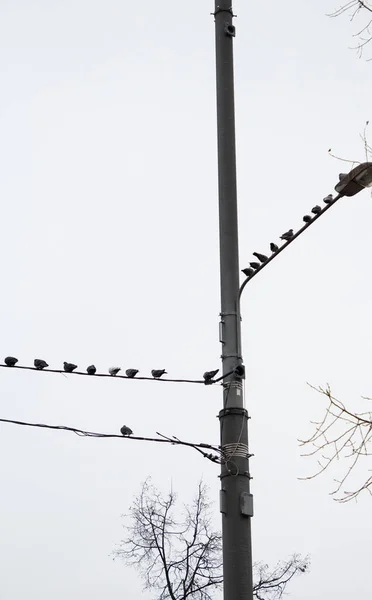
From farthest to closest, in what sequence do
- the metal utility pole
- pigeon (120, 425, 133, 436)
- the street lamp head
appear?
pigeon (120, 425, 133, 436) < the street lamp head < the metal utility pole

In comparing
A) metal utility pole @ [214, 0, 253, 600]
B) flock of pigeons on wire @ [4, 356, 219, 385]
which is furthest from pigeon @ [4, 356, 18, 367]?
metal utility pole @ [214, 0, 253, 600]

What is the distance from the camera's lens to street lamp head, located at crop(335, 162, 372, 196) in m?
6.96

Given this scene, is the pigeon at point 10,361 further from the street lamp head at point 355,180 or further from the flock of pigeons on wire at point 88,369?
the street lamp head at point 355,180

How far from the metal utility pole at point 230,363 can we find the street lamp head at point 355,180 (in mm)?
922

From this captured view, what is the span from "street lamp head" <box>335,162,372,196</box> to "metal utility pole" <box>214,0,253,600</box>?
0.92 metres

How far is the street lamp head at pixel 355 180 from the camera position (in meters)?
6.96

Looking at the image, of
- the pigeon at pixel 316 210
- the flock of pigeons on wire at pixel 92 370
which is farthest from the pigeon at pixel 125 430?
the pigeon at pixel 316 210

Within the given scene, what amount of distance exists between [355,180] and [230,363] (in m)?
1.59

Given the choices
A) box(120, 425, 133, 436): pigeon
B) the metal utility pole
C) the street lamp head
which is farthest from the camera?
box(120, 425, 133, 436): pigeon

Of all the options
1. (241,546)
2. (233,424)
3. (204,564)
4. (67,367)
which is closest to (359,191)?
(233,424)

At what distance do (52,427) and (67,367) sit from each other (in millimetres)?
1335

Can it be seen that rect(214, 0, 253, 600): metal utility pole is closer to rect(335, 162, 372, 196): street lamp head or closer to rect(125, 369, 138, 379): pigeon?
rect(335, 162, 372, 196): street lamp head

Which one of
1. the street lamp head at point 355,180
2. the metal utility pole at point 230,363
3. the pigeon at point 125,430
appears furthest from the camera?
the pigeon at point 125,430

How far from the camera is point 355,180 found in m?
7.09
